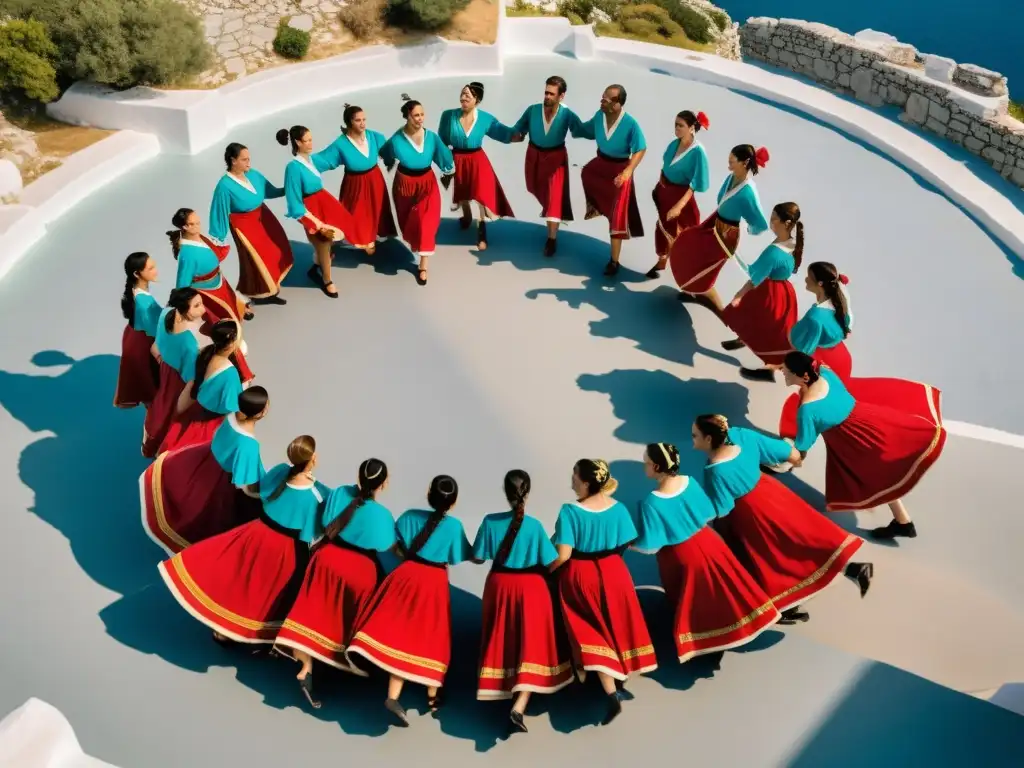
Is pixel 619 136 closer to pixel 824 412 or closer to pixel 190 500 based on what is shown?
pixel 824 412

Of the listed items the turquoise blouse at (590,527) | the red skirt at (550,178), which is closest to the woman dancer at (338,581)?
the turquoise blouse at (590,527)

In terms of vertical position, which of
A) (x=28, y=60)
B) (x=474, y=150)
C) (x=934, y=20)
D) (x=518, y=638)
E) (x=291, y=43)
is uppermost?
(x=474, y=150)

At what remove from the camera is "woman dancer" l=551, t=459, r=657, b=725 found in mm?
4535

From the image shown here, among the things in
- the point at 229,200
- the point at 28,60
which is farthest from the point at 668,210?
the point at 28,60

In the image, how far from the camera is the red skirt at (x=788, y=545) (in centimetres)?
489

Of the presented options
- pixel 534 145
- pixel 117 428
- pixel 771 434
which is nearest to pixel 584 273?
pixel 534 145

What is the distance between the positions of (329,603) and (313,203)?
146 inches

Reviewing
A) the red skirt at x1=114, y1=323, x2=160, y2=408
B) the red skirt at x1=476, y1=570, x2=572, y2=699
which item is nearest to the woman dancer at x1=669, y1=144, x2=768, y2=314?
the red skirt at x1=476, y1=570, x2=572, y2=699

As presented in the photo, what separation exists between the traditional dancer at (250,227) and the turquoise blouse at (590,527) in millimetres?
3618

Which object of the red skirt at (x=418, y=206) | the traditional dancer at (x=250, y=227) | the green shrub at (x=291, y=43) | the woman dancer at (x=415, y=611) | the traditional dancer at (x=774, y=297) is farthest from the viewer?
the green shrub at (x=291, y=43)

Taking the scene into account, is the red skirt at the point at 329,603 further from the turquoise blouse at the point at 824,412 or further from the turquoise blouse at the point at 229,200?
the turquoise blouse at the point at 229,200

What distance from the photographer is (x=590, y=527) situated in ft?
14.9

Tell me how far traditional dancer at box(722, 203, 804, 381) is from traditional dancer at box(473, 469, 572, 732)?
2.68 m

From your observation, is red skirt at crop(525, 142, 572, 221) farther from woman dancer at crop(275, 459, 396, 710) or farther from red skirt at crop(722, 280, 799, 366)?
woman dancer at crop(275, 459, 396, 710)
